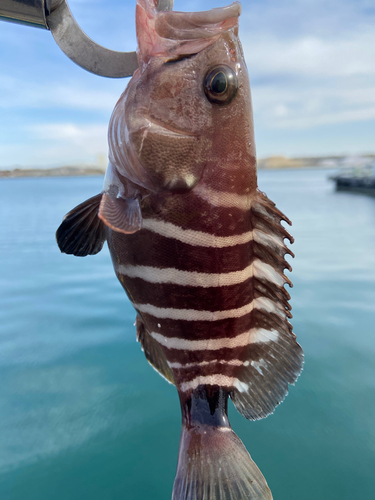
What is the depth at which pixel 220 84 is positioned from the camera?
96 cm

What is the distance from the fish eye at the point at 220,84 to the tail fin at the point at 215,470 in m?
0.98

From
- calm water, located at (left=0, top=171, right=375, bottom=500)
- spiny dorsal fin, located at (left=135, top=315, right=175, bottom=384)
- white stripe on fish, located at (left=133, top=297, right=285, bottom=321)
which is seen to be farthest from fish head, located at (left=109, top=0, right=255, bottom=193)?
calm water, located at (left=0, top=171, right=375, bottom=500)

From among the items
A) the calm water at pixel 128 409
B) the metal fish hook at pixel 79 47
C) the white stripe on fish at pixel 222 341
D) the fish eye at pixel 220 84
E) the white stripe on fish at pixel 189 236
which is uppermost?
the metal fish hook at pixel 79 47

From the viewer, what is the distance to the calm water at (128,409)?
1840 mm

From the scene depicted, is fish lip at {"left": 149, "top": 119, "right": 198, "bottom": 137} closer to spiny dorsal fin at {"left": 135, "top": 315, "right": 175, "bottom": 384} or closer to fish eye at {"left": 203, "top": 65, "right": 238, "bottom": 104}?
fish eye at {"left": 203, "top": 65, "right": 238, "bottom": 104}

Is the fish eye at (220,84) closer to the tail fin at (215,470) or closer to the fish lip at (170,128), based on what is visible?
the fish lip at (170,128)

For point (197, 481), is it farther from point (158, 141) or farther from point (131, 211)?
point (158, 141)

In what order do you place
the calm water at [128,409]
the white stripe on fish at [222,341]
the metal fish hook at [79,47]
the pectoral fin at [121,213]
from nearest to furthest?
the pectoral fin at [121,213] < the white stripe on fish at [222,341] < the metal fish hook at [79,47] < the calm water at [128,409]

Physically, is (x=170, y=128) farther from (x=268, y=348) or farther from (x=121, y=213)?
(x=268, y=348)

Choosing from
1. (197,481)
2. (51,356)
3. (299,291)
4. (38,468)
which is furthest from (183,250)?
(299,291)

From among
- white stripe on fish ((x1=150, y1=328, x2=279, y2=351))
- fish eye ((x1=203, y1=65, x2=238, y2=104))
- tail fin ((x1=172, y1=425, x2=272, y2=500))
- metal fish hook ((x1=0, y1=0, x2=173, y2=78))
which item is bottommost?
tail fin ((x1=172, y1=425, x2=272, y2=500))

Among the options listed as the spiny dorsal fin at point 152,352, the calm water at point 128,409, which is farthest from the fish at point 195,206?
the calm water at point 128,409

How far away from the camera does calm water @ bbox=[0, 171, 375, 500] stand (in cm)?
184

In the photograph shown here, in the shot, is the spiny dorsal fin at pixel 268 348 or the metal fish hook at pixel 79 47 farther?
the metal fish hook at pixel 79 47
